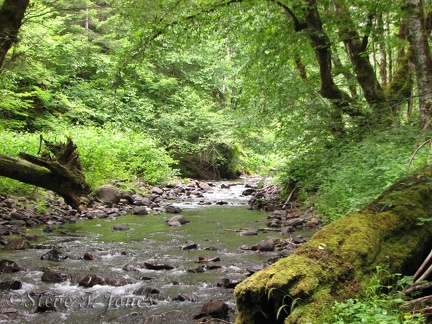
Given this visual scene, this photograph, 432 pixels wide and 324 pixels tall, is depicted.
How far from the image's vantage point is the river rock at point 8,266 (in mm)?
5552

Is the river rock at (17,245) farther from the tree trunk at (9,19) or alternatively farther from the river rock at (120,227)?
the tree trunk at (9,19)

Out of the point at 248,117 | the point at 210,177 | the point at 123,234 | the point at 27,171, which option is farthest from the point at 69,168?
the point at 210,177

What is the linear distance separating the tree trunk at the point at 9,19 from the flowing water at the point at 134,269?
11.4 ft

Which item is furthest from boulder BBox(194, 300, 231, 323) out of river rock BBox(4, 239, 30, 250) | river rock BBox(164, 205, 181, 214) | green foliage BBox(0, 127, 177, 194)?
river rock BBox(164, 205, 181, 214)

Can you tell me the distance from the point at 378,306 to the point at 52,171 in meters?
6.14

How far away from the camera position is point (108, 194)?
12750mm

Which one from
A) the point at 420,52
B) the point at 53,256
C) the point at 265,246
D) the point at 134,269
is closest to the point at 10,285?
the point at 53,256

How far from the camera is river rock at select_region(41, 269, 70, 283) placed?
17.3 feet

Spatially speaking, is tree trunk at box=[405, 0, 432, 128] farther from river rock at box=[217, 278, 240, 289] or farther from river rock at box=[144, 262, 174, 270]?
river rock at box=[144, 262, 174, 270]

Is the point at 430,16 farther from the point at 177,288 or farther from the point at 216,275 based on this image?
the point at 177,288

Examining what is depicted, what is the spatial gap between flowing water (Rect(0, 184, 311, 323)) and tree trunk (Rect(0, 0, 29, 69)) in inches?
136

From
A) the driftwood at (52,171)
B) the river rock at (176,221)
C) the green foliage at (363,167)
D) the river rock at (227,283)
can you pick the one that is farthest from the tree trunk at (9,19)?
the green foliage at (363,167)

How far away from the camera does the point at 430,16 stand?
31.6 feet

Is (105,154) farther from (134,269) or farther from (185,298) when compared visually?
(185,298)
